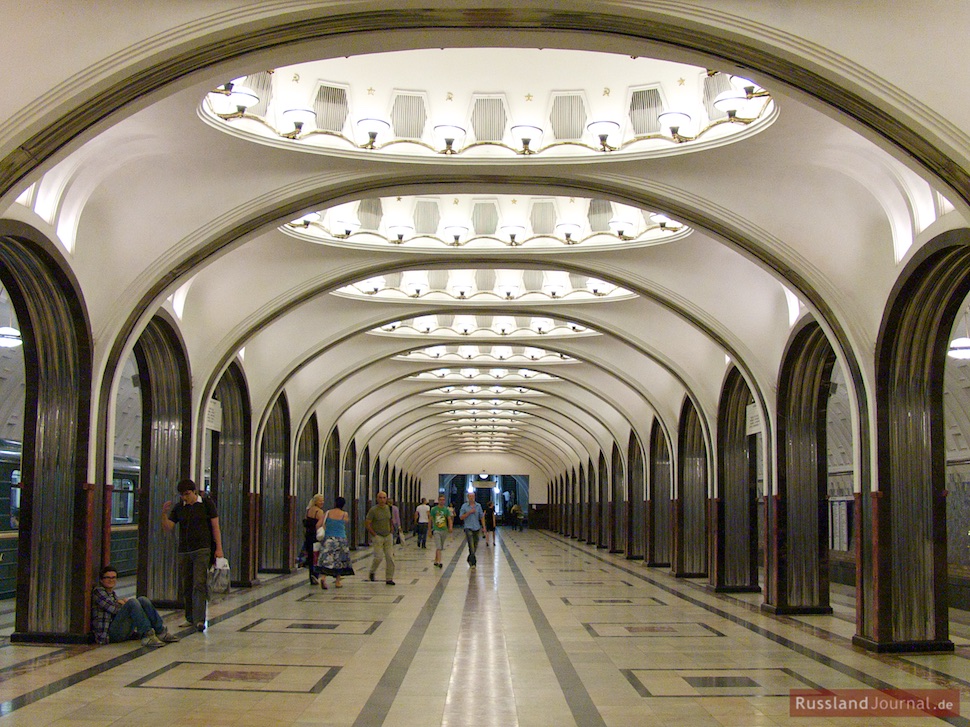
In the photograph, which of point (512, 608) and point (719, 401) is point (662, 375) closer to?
point (719, 401)

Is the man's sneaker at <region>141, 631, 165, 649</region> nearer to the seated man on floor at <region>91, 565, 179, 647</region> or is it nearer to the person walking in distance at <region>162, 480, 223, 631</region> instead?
the seated man on floor at <region>91, 565, 179, 647</region>

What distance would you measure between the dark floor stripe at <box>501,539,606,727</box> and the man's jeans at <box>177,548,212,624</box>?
335 cm

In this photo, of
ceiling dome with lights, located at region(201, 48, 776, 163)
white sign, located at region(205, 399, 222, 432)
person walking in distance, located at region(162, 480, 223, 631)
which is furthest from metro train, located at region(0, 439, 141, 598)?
ceiling dome with lights, located at region(201, 48, 776, 163)

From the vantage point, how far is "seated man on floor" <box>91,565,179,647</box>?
386 inches

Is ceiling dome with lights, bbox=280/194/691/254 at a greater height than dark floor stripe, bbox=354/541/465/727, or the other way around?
ceiling dome with lights, bbox=280/194/691/254

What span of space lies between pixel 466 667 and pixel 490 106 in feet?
17.9

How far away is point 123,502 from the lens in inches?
763

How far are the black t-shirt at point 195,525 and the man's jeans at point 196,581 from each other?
0.07 meters

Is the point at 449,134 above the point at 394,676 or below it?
above

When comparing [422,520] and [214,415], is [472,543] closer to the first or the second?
[214,415]

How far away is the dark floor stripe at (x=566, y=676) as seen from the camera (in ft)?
22.1

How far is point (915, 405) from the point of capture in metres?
10.4

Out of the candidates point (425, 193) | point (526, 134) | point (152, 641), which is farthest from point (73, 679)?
point (526, 134)

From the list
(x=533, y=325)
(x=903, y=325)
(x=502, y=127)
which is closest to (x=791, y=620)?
(x=903, y=325)
